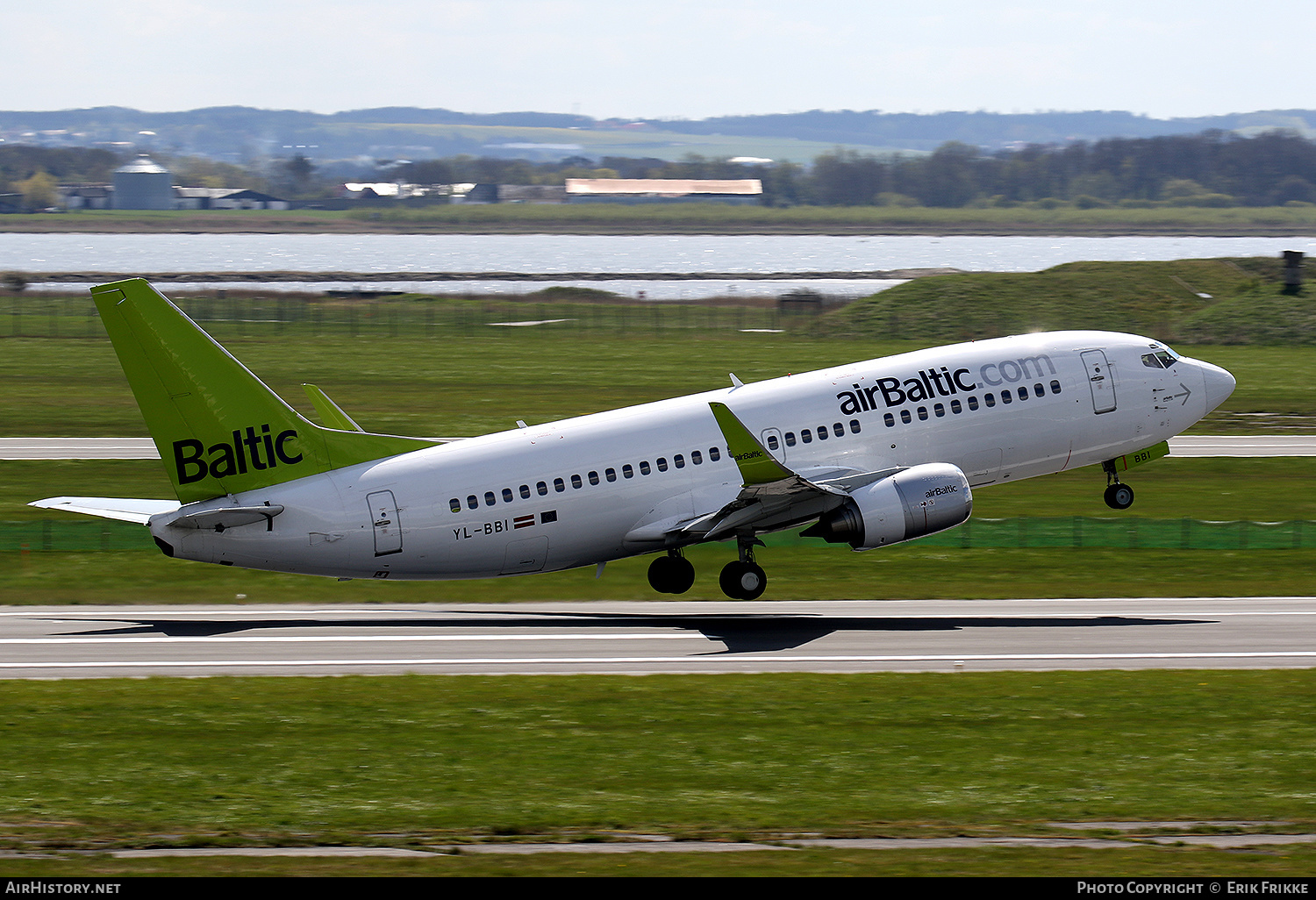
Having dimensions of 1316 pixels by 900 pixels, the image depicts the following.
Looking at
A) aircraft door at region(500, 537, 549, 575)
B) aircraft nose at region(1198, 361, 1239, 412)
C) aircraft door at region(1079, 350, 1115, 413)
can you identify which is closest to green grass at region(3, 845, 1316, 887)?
aircraft door at region(500, 537, 549, 575)

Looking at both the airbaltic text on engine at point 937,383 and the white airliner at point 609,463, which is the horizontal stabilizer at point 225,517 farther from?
the airbaltic text on engine at point 937,383

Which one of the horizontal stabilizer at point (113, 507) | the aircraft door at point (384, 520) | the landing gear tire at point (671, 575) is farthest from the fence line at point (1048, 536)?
the aircraft door at point (384, 520)

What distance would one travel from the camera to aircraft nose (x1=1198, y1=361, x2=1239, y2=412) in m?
50.2

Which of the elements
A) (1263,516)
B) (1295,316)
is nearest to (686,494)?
(1263,516)

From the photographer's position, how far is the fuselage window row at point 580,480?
41.7m

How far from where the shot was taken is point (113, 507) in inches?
1630

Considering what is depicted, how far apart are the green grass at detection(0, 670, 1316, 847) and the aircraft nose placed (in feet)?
55.7

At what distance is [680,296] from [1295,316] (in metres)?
81.4

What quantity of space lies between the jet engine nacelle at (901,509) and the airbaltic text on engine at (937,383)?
116 inches

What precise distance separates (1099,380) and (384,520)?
73.1 ft

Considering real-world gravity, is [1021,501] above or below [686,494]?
below
